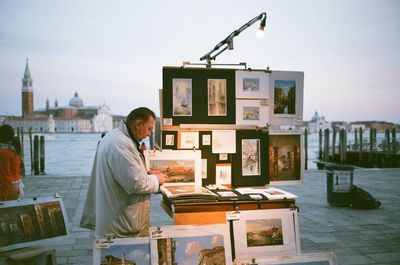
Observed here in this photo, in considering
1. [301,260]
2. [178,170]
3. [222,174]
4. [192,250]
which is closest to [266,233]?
[301,260]

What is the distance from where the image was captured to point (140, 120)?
9.45ft

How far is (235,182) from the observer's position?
369cm

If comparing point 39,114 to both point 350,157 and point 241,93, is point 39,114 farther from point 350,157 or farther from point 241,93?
point 241,93

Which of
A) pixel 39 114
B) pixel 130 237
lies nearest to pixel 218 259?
pixel 130 237

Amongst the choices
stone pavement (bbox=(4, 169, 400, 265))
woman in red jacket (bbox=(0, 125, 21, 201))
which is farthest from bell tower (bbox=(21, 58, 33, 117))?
woman in red jacket (bbox=(0, 125, 21, 201))

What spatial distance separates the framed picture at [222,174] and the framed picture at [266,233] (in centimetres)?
68

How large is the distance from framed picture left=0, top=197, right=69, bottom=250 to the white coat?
579 mm

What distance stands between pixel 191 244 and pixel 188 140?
1.10 metres

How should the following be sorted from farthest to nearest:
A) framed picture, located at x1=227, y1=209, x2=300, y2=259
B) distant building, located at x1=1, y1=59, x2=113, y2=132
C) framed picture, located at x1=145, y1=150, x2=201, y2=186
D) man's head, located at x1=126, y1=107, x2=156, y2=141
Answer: distant building, located at x1=1, y1=59, x2=113, y2=132 < framed picture, located at x1=145, y1=150, x2=201, y2=186 < framed picture, located at x1=227, y1=209, x2=300, y2=259 < man's head, located at x1=126, y1=107, x2=156, y2=141

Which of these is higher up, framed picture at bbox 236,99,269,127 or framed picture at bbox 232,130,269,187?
framed picture at bbox 236,99,269,127

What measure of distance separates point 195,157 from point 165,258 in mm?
1053

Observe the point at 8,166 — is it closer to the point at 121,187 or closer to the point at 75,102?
the point at 121,187

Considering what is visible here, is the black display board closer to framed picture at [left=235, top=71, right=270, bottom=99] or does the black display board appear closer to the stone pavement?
framed picture at [left=235, top=71, right=270, bottom=99]

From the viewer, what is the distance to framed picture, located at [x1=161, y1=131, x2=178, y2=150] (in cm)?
361
